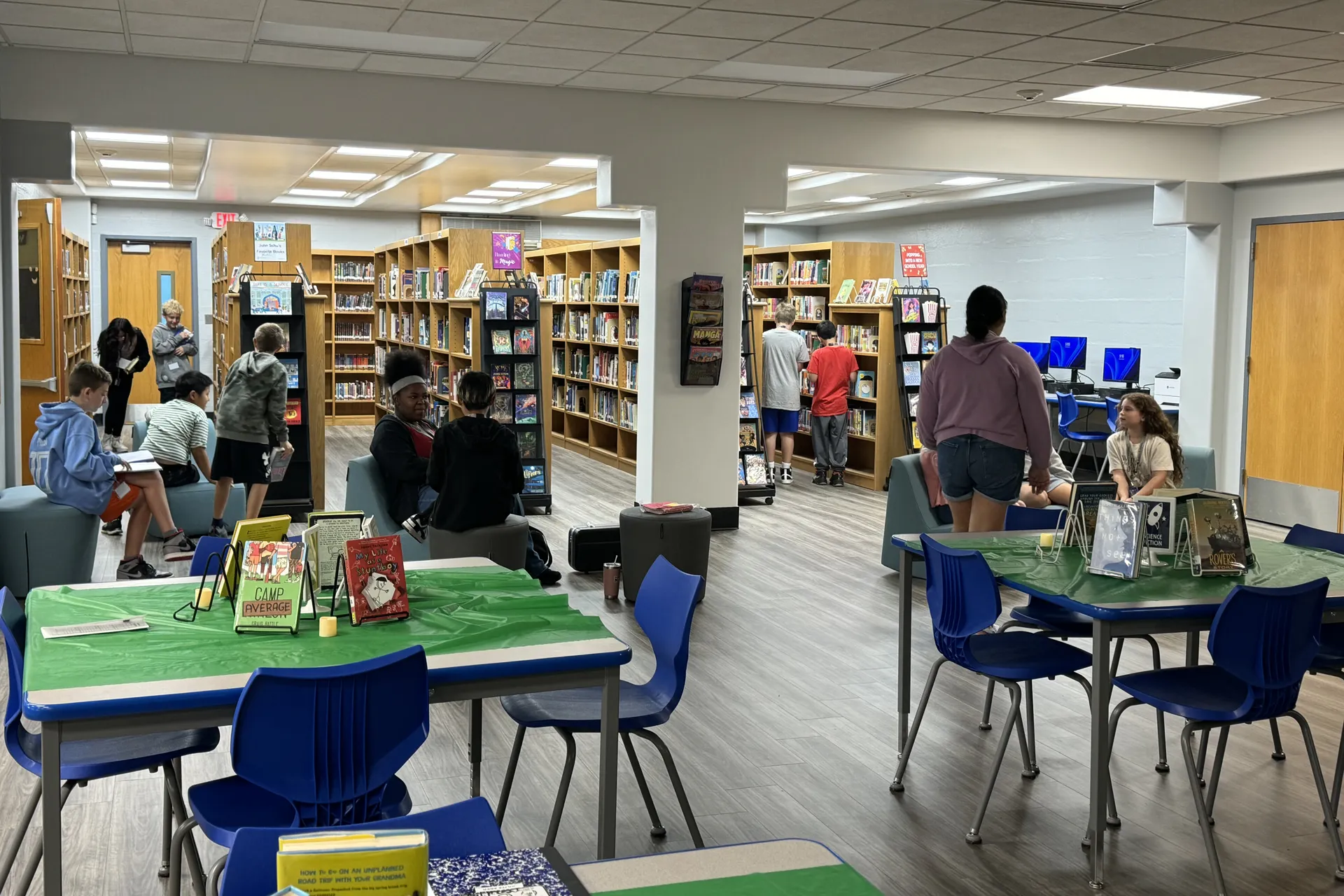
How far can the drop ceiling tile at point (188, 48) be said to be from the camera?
668 centimetres

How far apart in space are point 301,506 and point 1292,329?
7.76 m

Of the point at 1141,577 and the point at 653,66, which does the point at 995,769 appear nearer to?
the point at 1141,577

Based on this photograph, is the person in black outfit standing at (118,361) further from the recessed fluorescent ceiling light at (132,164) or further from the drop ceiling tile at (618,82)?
the drop ceiling tile at (618,82)

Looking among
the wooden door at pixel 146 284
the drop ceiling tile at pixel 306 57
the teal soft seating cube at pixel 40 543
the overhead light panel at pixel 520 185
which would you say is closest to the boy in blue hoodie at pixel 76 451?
the teal soft seating cube at pixel 40 543

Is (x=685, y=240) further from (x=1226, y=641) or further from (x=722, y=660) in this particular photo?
(x=1226, y=641)

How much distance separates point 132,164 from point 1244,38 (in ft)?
37.4

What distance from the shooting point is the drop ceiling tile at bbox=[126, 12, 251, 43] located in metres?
6.18

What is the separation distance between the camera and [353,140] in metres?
7.67

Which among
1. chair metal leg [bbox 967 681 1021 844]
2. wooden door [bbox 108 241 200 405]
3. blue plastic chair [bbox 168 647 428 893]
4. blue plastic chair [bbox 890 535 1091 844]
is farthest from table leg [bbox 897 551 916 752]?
wooden door [bbox 108 241 200 405]

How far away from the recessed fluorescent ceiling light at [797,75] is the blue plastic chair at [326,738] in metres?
5.57

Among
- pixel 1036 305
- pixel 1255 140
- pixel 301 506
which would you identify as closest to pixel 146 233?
pixel 301 506

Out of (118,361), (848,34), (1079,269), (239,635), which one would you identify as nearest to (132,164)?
(118,361)

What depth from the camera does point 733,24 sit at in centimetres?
627

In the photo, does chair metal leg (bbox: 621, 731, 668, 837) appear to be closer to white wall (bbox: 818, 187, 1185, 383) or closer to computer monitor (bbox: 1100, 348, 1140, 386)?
white wall (bbox: 818, 187, 1185, 383)
